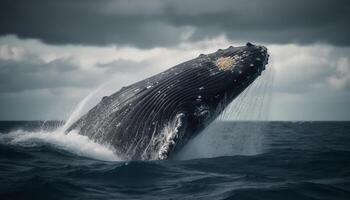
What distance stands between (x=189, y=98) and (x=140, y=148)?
1.43 metres

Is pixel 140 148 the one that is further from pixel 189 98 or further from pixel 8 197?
pixel 8 197

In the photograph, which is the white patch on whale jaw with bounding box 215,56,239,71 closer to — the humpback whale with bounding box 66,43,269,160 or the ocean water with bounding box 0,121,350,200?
the humpback whale with bounding box 66,43,269,160

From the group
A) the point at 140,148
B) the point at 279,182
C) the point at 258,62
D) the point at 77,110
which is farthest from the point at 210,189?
the point at 77,110

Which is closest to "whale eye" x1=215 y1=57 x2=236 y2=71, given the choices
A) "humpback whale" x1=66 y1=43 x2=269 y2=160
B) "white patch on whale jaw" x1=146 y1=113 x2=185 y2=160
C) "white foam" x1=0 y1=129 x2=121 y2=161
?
"humpback whale" x1=66 y1=43 x2=269 y2=160

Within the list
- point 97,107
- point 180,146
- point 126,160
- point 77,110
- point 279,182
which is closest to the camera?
point 279,182

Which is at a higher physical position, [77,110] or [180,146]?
[77,110]

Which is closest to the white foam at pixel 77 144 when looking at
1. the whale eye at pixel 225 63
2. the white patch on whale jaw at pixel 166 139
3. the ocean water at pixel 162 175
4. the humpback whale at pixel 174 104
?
the ocean water at pixel 162 175

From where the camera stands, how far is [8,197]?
614 cm

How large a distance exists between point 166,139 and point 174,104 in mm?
754

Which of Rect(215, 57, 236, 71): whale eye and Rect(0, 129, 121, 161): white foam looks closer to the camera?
Rect(0, 129, 121, 161): white foam

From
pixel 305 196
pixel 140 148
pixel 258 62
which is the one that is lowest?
pixel 305 196

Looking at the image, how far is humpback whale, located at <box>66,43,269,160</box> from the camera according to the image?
352 inches

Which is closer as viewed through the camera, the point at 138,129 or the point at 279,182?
the point at 279,182

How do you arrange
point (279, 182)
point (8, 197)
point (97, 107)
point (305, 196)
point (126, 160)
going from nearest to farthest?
point (8, 197) → point (305, 196) → point (279, 182) → point (126, 160) → point (97, 107)
